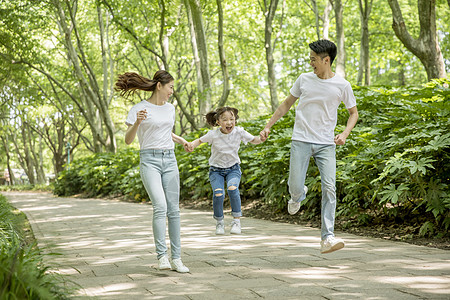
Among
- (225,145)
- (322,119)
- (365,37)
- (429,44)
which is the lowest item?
(225,145)

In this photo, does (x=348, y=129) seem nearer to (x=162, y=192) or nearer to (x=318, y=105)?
(x=318, y=105)

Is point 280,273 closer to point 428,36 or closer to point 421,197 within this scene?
point 421,197

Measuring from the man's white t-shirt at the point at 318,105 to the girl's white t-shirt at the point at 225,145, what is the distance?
2.18 m

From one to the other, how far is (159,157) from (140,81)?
803 mm

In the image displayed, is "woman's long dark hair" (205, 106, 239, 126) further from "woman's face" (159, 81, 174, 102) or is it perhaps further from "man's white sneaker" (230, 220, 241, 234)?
"woman's face" (159, 81, 174, 102)

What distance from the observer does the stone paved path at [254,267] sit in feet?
12.8

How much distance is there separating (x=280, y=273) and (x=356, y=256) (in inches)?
44.0

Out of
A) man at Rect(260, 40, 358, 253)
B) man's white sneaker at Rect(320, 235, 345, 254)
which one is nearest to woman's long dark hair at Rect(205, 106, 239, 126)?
man at Rect(260, 40, 358, 253)

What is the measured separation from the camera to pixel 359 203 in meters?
8.00

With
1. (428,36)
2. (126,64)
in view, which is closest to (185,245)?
(428,36)

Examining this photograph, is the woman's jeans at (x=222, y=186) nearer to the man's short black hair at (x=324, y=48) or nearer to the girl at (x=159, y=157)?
the girl at (x=159, y=157)

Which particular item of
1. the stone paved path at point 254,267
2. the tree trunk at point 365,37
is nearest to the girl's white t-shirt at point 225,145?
the stone paved path at point 254,267

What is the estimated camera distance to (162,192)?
16.3ft

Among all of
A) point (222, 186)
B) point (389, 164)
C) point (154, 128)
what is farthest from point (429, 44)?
point (154, 128)
